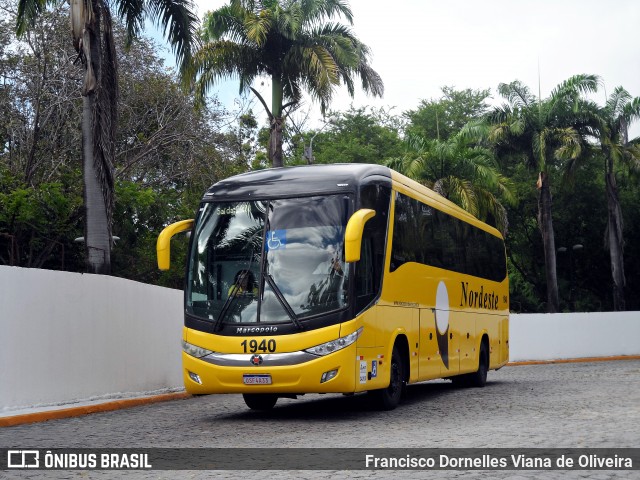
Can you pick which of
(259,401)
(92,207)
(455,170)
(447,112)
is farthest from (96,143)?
(447,112)

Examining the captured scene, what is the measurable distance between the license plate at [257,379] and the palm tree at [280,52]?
53.2 feet

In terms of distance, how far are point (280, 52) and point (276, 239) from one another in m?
17.0

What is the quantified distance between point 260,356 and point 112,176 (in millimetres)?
7684

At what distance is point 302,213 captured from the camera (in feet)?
46.6

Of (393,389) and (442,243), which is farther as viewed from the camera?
(442,243)

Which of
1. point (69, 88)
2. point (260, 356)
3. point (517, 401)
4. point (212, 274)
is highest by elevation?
point (69, 88)

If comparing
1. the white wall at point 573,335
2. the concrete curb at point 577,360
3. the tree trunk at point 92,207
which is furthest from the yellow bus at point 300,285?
the white wall at point 573,335

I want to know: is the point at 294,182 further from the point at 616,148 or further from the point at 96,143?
the point at 616,148

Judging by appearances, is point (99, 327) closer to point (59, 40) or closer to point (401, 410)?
point (401, 410)

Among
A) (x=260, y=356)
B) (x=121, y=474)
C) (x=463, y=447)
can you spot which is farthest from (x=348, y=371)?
(x=121, y=474)

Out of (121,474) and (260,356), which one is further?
(260,356)

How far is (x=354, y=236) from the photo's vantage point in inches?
516

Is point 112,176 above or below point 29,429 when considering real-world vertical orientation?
above

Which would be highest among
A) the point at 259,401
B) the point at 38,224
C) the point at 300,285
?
the point at 38,224
